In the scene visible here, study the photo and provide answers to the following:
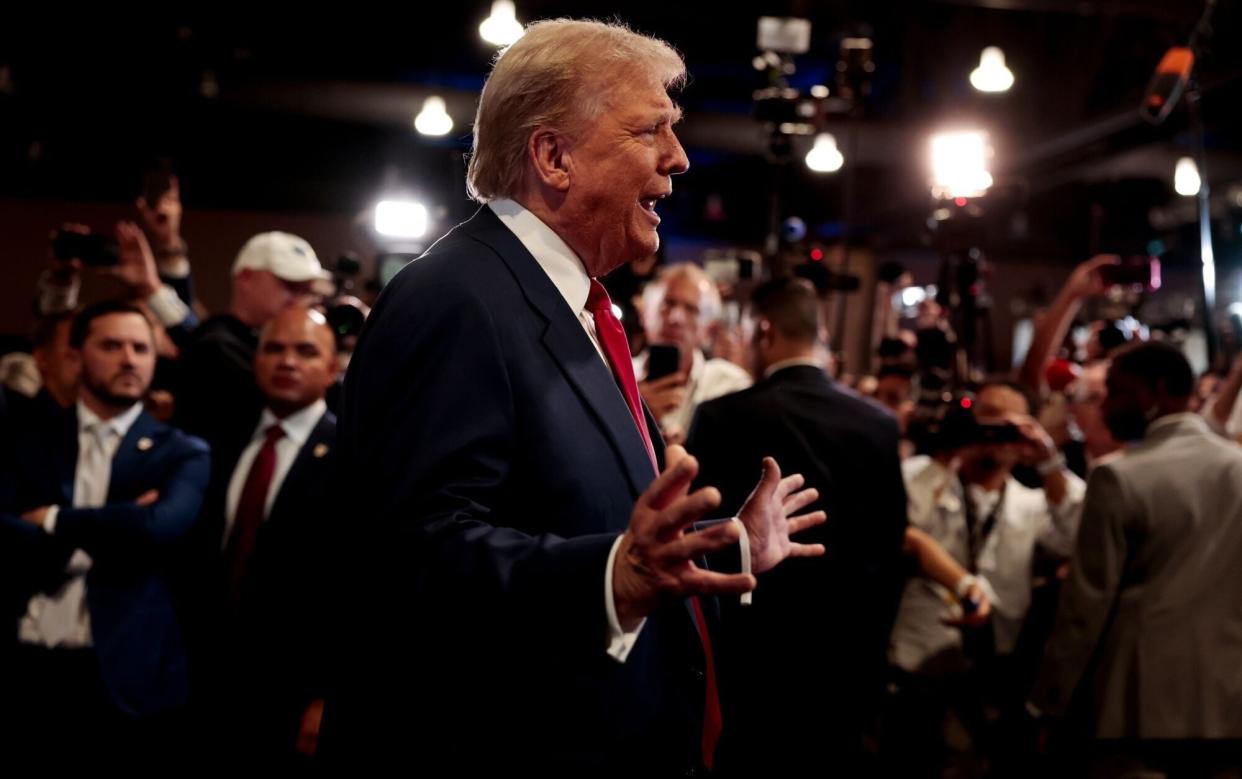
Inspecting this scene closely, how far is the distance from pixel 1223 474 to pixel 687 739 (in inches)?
79.8

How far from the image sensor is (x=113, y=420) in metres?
2.80

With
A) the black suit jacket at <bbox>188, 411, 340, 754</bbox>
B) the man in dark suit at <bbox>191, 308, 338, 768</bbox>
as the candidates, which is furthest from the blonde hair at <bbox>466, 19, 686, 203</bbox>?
the man in dark suit at <bbox>191, 308, 338, 768</bbox>

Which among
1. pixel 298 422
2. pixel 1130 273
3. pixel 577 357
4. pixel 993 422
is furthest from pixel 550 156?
pixel 1130 273

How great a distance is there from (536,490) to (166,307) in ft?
9.49

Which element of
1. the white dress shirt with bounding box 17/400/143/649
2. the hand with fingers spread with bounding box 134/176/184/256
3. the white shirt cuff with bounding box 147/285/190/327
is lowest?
the white dress shirt with bounding box 17/400/143/649

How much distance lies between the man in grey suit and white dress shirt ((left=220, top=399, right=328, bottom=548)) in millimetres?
2093

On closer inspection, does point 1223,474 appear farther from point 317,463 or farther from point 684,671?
point 317,463

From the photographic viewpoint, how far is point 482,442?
3.59 feet

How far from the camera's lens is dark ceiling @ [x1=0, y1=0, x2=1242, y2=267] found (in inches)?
262

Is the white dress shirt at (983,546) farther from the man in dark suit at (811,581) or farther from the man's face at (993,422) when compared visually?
the man in dark suit at (811,581)

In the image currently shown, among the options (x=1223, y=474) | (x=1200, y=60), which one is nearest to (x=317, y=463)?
(x=1223, y=474)

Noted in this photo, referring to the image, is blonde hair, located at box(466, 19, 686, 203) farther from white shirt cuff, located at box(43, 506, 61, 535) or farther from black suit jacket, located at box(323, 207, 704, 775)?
white shirt cuff, located at box(43, 506, 61, 535)

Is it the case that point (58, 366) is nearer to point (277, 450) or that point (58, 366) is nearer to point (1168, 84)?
point (277, 450)

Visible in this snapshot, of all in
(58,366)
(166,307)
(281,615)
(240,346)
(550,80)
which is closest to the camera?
(550,80)
